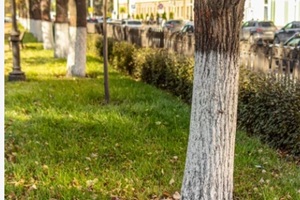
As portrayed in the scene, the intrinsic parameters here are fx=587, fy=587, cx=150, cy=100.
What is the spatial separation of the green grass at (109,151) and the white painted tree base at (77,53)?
10.7ft

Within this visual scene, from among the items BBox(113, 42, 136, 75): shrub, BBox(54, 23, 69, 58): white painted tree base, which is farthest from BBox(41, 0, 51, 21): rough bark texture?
BBox(113, 42, 136, 75): shrub

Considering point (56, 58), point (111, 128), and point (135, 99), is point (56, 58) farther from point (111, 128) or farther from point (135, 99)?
point (111, 128)

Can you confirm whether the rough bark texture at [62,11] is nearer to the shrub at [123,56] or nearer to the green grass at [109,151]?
the shrub at [123,56]

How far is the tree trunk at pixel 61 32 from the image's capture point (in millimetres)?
20219

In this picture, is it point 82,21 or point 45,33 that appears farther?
point 45,33

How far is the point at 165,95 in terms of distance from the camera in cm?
1154

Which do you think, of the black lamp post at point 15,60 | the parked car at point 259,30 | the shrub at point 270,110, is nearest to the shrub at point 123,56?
the black lamp post at point 15,60

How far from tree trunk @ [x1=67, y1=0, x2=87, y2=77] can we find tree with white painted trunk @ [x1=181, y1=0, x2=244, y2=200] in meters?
10.3

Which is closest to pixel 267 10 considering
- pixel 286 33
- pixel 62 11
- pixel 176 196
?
pixel 286 33

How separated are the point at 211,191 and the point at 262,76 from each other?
13.3ft

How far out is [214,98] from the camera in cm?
449

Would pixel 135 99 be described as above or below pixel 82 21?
below

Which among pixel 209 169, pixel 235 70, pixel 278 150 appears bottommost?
pixel 278 150

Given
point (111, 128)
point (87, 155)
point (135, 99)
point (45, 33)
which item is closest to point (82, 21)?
point (135, 99)
